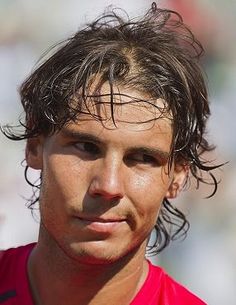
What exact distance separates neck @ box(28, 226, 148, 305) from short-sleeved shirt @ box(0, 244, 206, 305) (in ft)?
0.06

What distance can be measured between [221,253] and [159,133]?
117 centimetres

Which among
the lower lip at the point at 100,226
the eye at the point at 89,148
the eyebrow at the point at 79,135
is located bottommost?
the lower lip at the point at 100,226

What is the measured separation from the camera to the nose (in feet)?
4.49

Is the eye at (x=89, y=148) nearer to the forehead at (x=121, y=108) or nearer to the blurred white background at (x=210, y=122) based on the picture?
the forehead at (x=121, y=108)

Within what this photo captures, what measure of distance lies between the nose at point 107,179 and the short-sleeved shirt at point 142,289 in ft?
0.91

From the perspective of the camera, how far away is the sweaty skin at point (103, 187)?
140cm

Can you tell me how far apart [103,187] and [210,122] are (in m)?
1.19

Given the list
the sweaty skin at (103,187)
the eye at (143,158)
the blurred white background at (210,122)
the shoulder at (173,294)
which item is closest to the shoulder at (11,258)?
the sweaty skin at (103,187)

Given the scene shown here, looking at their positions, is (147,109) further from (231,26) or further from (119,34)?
(231,26)

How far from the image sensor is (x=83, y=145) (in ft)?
4.71

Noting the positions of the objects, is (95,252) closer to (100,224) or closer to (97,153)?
(100,224)

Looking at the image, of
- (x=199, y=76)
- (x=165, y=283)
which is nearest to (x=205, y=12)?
(x=199, y=76)

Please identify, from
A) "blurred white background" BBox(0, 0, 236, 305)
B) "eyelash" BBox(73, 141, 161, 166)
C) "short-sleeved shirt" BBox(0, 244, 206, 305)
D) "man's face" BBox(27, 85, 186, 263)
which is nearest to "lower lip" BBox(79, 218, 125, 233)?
"man's face" BBox(27, 85, 186, 263)

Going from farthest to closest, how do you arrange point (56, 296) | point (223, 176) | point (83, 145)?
point (223, 176), point (56, 296), point (83, 145)
